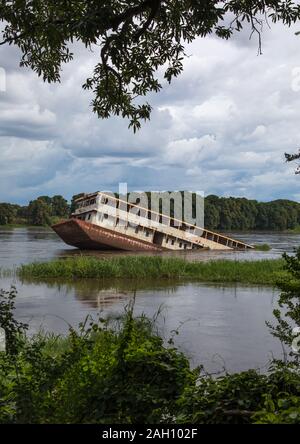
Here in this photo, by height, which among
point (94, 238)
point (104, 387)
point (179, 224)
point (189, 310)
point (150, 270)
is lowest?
point (189, 310)

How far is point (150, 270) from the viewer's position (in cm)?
2584

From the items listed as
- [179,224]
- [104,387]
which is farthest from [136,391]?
[179,224]

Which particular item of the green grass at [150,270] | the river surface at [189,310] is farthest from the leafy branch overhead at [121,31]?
the green grass at [150,270]

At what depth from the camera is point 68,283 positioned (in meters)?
23.5

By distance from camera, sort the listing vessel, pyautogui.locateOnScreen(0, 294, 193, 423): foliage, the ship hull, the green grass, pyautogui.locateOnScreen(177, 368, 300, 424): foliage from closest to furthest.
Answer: pyautogui.locateOnScreen(177, 368, 300, 424): foliage, pyautogui.locateOnScreen(0, 294, 193, 423): foliage, the green grass, the ship hull, the listing vessel

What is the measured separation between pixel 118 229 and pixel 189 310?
2980 cm

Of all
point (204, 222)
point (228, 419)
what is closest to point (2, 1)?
point (228, 419)

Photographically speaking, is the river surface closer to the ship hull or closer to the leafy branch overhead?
the leafy branch overhead

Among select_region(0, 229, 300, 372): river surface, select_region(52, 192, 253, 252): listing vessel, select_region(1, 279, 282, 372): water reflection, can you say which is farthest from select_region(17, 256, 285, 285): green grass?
select_region(52, 192, 253, 252): listing vessel

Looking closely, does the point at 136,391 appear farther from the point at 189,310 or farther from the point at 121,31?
the point at 189,310

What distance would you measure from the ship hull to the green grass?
16.7 meters

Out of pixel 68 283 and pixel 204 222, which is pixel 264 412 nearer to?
pixel 68 283

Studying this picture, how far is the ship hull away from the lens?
43791 mm

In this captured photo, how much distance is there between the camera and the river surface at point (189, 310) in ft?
36.2
